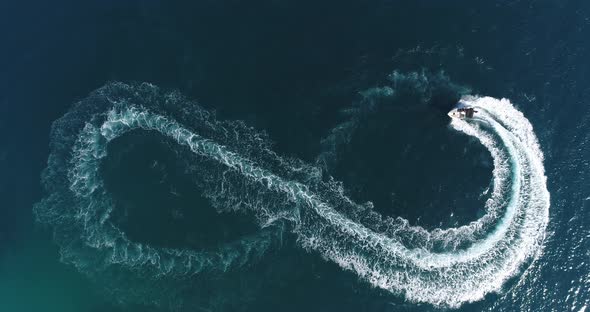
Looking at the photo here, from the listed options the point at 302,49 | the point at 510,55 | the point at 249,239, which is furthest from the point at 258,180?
the point at 510,55

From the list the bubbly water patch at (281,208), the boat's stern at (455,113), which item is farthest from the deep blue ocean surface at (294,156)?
the boat's stern at (455,113)

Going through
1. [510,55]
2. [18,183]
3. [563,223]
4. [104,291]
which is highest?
[510,55]

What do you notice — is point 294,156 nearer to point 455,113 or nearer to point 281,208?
point 281,208

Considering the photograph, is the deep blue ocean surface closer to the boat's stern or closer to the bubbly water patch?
the bubbly water patch

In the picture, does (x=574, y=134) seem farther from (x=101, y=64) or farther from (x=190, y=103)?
(x=101, y=64)

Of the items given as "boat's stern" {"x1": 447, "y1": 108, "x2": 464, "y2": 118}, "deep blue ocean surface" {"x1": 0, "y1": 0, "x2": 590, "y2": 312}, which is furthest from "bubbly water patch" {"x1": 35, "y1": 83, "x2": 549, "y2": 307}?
"boat's stern" {"x1": 447, "y1": 108, "x2": 464, "y2": 118}

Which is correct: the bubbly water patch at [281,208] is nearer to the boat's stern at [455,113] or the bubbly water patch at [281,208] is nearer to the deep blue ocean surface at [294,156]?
the deep blue ocean surface at [294,156]

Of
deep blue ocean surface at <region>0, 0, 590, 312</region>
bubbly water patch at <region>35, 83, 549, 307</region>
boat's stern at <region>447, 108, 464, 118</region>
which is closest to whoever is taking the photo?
deep blue ocean surface at <region>0, 0, 590, 312</region>
